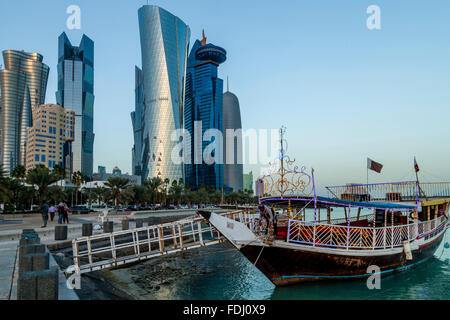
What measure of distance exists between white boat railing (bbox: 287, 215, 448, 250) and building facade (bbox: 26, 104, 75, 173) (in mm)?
178008

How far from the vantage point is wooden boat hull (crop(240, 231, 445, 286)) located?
12383 millimetres

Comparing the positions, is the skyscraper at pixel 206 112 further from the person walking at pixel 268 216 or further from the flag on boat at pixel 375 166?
the person walking at pixel 268 216

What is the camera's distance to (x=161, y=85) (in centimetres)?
15325

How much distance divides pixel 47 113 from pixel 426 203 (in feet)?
642

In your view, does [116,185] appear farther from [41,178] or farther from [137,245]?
[137,245]

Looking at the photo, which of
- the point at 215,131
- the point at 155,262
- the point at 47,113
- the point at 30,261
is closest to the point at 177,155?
the point at 215,131

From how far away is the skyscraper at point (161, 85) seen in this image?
15388 cm

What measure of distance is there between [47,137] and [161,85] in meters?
72.4

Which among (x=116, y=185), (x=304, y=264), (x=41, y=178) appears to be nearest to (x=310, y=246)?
(x=304, y=264)

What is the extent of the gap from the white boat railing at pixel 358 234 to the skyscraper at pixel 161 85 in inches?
5601

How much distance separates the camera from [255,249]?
40.2 feet

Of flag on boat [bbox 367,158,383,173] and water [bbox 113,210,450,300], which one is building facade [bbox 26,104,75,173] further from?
flag on boat [bbox 367,158,383,173]

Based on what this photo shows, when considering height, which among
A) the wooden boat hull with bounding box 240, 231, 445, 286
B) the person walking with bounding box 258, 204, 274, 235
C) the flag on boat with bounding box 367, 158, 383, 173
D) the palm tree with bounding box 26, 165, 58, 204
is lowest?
the wooden boat hull with bounding box 240, 231, 445, 286

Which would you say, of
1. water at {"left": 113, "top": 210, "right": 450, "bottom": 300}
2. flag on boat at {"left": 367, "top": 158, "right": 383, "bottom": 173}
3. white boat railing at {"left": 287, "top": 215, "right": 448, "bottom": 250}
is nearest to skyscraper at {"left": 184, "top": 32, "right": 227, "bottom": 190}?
water at {"left": 113, "top": 210, "right": 450, "bottom": 300}
